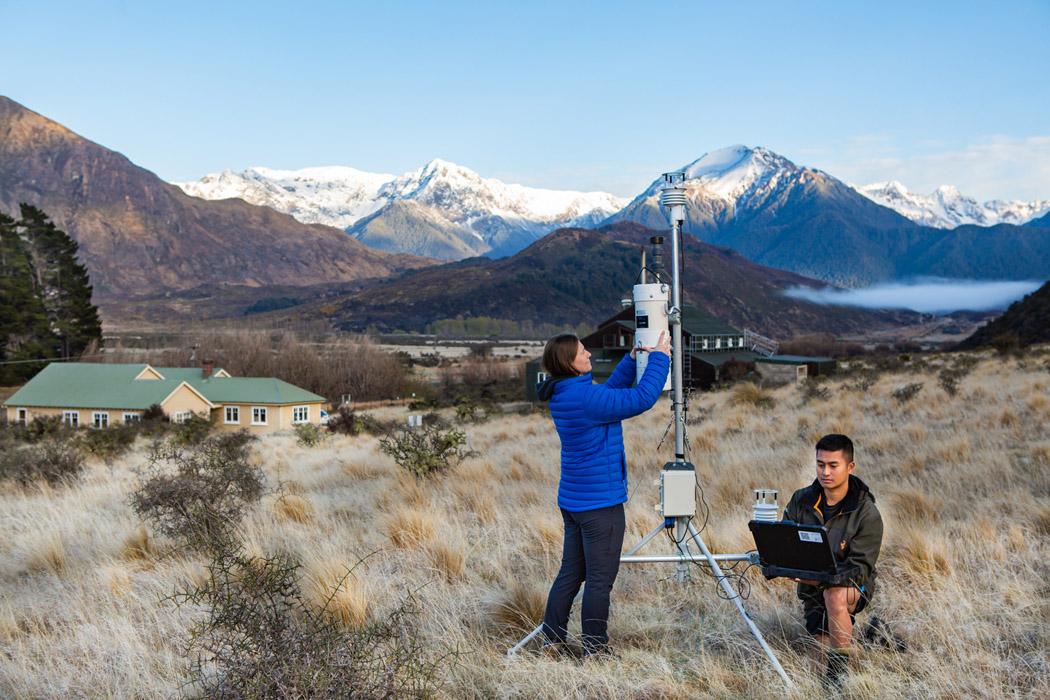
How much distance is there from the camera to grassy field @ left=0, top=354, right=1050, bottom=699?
3.28 m

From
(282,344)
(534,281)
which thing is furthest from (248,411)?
(534,281)

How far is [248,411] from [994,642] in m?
44.5

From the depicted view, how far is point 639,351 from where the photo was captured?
3.61m

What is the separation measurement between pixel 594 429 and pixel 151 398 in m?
42.3

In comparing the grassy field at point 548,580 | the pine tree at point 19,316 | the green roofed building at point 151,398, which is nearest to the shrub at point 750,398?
the grassy field at point 548,580

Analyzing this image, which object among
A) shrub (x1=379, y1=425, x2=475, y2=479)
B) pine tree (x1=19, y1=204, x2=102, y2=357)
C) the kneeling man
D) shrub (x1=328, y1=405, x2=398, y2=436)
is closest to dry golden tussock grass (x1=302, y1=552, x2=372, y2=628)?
the kneeling man

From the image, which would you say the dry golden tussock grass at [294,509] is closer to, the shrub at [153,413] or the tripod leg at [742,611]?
the tripod leg at [742,611]

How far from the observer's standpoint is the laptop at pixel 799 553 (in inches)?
120

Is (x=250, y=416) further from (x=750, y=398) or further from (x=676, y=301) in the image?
(x=676, y=301)

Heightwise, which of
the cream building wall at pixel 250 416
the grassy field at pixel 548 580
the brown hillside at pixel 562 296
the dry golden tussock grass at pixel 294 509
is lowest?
the cream building wall at pixel 250 416

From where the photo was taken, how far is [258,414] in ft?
144

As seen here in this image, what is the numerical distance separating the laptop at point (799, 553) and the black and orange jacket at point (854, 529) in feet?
0.60

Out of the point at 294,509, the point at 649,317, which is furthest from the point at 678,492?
the point at 294,509

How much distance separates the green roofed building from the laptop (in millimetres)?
41256
